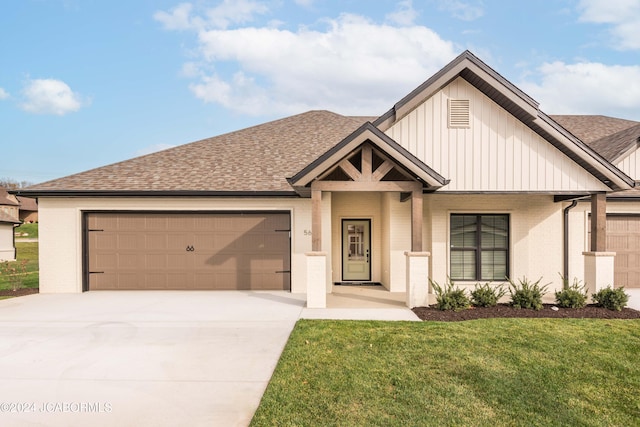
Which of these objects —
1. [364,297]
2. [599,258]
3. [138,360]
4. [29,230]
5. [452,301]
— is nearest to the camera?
[138,360]

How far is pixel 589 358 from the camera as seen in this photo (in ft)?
18.4

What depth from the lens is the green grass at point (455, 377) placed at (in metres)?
4.00

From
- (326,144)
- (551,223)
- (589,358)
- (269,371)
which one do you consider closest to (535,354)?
(589,358)

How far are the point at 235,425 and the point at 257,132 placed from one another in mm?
13709

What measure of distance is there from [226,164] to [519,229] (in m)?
9.80

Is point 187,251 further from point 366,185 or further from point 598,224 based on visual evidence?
point 598,224

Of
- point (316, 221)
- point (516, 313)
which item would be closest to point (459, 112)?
point (316, 221)

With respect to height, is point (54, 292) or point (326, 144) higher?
point (326, 144)

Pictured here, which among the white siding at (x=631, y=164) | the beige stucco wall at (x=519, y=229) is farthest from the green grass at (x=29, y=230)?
the white siding at (x=631, y=164)

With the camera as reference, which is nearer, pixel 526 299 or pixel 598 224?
pixel 526 299

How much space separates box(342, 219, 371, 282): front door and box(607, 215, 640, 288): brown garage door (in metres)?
7.70

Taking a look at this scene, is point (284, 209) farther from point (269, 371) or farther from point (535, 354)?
point (535, 354)

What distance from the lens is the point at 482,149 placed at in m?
10.1

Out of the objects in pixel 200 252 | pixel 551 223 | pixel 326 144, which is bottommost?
pixel 200 252
